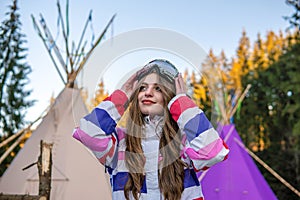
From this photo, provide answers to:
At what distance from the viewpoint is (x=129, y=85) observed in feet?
3.64

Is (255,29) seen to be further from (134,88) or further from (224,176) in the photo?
(134,88)

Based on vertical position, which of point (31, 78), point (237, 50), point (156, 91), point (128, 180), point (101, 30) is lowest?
point (128, 180)

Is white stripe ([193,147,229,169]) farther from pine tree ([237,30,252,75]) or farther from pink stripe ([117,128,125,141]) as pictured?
pine tree ([237,30,252,75])

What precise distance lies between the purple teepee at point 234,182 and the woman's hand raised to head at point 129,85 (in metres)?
2.28

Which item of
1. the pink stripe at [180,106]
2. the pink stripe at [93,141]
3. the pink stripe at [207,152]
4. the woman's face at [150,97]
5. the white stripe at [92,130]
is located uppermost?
the woman's face at [150,97]

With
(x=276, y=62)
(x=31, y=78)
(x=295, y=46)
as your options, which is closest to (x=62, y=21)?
(x=31, y=78)

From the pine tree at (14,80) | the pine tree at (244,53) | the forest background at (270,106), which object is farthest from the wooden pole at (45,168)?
the pine tree at (244,53)

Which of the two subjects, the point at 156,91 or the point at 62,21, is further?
the point at 62,21

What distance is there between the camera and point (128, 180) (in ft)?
3.57

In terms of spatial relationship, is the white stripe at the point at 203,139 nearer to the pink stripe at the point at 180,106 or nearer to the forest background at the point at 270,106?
the pink stripe at the point at 180,106

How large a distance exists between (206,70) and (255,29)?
502 inches

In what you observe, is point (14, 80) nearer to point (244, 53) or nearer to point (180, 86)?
point (180, 86)

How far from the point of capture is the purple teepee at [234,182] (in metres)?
3.41

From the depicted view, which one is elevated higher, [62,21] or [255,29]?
[255,29]
